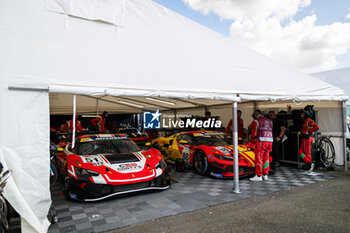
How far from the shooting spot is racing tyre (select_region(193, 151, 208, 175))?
239 inches

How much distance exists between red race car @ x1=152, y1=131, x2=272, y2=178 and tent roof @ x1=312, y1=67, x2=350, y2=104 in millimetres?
13800

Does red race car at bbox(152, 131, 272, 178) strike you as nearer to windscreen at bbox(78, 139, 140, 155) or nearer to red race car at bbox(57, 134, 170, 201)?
red race car at bbox(57, 134, 170, 201)

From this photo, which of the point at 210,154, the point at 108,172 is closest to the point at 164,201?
the point at 108,172

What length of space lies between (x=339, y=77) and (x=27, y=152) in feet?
64.5

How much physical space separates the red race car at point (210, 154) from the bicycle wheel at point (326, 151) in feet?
7.77

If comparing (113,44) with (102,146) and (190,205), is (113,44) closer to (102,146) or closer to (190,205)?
(102,146)

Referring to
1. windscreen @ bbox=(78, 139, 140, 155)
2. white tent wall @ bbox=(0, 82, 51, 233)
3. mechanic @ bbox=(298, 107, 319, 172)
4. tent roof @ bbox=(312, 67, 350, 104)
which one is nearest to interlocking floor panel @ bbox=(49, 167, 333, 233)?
white tent wall @ bbox=(0, 82, 51, 233)

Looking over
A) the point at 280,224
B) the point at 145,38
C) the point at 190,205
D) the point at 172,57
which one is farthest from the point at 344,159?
the point at 145,38

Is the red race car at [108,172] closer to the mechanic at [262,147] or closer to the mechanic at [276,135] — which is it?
the mechanic at [262,147]

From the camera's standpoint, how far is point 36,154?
3.13 meters

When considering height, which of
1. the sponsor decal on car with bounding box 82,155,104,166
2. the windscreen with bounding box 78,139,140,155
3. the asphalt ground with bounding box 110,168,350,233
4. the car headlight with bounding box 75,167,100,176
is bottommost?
the asphalt ground with bounding box 110,168,350,233

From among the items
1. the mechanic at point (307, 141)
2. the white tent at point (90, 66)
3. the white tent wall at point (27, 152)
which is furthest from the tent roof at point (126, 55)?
the mechanic at point (307, 141)

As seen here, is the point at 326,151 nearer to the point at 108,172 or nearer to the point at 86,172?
the point at 108,172

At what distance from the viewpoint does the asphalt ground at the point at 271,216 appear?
3174 millimetres
